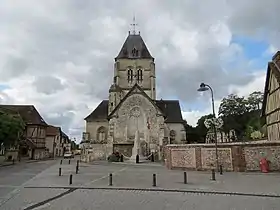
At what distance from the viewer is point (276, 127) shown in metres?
25.9

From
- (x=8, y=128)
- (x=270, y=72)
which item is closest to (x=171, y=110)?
(x=8, y=128)

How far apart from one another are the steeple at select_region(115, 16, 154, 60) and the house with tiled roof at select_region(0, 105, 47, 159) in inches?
824

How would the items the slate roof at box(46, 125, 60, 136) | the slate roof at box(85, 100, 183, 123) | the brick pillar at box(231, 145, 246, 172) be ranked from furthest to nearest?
1. the slate roof at box(46, 125, 60, 136)
2. the slate roof at box(85, 100, 183, 123)
3. the brick pillar at box(231, 145, 246, 172)

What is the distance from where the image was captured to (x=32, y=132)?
209 ft

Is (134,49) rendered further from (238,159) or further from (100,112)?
(238,159)

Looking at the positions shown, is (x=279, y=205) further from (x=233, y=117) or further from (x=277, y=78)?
(x=233, y=117)

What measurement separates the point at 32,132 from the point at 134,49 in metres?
27.1

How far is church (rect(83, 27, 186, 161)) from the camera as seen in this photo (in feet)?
163

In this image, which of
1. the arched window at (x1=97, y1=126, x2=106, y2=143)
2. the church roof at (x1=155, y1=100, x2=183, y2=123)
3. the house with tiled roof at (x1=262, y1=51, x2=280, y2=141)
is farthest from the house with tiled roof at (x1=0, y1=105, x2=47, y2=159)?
the house with tiled roof at (x1=262, y1=51, x2=280, y2=141)

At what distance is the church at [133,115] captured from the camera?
49594mm

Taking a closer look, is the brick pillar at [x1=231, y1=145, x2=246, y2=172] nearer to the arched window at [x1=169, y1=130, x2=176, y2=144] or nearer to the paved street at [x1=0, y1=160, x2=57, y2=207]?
the paved street at [x1=0, y1=160, x2=57, y2=207]

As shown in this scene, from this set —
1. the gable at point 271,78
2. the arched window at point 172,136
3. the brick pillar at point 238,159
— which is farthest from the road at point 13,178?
the arched window at point 172,136

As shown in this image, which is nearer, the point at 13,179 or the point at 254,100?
the point at 13,179

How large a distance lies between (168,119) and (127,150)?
63.3 feet
